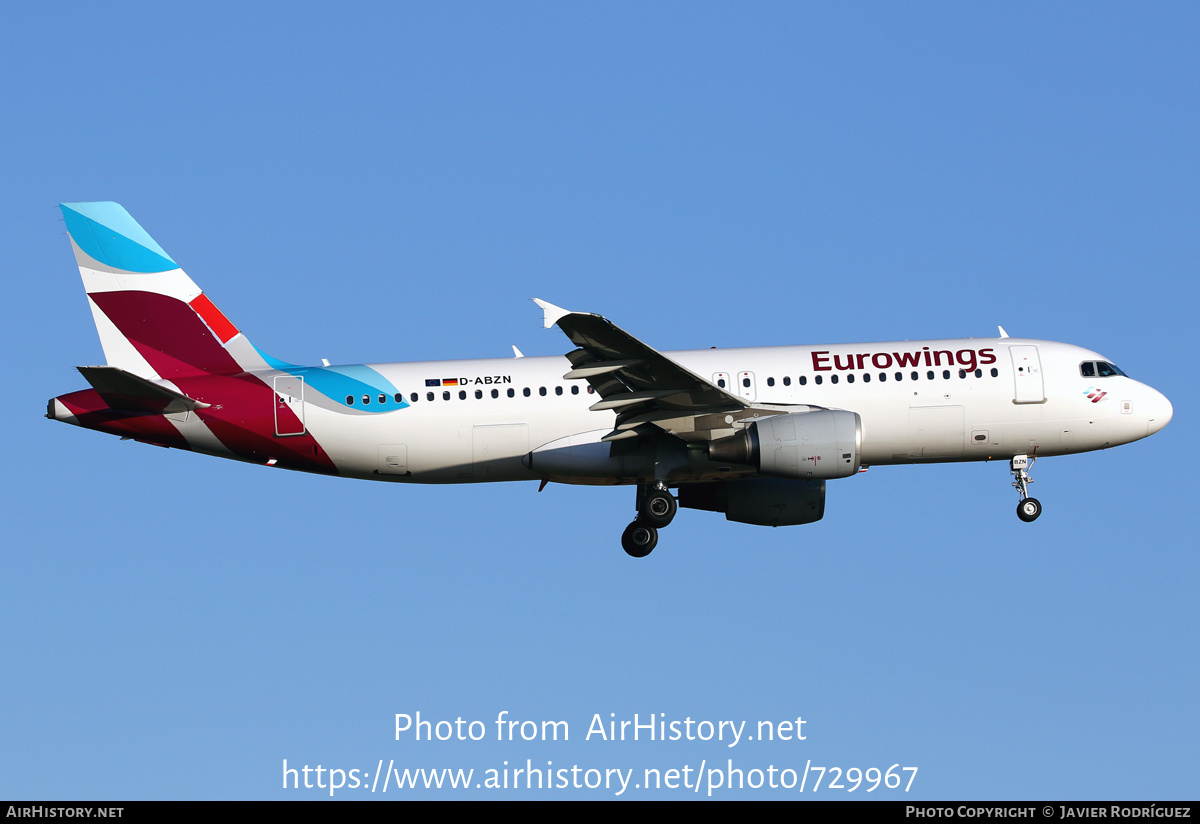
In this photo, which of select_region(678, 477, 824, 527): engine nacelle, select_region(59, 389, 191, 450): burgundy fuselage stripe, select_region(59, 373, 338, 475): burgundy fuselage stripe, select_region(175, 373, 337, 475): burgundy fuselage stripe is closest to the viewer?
select_region(59, 389, 191, 450): burgundy fuselage stripe

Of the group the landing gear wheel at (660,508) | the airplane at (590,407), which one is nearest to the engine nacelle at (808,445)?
the airplane at (590,407)

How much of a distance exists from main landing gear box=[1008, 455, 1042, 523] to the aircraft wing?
24.5 feet

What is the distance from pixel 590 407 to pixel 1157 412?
16.0 meters

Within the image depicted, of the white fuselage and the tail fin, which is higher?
the tail fin

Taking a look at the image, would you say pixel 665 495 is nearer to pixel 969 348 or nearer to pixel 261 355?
pixel 969 348

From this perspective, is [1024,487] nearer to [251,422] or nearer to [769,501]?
[769,501]

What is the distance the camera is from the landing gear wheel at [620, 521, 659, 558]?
128 feet

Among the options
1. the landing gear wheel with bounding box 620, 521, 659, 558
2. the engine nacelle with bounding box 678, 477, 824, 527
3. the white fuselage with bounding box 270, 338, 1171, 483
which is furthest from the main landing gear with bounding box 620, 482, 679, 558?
the engine nacelle with bounding box 678, 477, 824, 527

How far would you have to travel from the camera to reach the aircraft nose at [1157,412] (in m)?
39.5

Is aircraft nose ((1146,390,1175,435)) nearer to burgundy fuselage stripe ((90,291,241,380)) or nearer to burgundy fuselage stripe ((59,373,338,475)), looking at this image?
burgundy fuselage stripe ((59,373,338,475))

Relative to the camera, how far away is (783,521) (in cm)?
4097

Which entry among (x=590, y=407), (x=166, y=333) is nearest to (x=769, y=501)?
(x=590, y=407)

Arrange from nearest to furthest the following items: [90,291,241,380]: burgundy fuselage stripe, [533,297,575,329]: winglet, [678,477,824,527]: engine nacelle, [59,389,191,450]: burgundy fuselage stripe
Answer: [533,297,575,329]: winglet, [59,389,191,450]: burgundy fuselage stripe, [90,291,241,380]: burgundy fuselage stripe, [678,477,824,527]: engine nacelle

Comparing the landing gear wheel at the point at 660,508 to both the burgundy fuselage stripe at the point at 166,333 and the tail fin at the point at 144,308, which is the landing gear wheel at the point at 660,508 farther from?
the burgundy fuselage stripe at the point at 166,333
